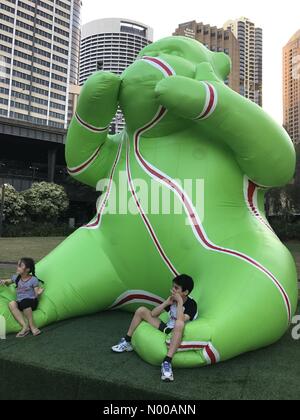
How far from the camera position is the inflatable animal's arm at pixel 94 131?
379 cm

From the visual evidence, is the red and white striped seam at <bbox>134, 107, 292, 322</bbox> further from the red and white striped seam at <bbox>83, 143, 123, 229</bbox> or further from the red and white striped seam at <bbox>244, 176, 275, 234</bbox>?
the red and white striped seam at <bbox>244, 176, 275, 234</bbox>

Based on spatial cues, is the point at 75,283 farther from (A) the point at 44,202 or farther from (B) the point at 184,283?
(A) the point at 44,202

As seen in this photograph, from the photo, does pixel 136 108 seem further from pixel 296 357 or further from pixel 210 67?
pixel 296 357

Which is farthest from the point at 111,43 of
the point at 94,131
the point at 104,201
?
the point at 104,201

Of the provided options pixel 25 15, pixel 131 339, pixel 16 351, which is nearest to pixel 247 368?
pixel 131 339

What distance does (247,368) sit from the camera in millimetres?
2865

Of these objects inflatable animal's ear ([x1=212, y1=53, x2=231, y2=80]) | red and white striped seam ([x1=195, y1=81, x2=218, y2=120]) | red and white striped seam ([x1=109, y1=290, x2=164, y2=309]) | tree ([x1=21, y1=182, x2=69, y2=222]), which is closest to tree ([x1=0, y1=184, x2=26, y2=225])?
tree ([x1=21, y1=182, x2=69, y2=222])

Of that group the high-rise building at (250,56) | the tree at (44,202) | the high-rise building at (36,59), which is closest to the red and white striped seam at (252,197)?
the tree at (44,202)

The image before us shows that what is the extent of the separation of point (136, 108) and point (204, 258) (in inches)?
64.8

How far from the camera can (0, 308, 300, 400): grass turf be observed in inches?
96.5

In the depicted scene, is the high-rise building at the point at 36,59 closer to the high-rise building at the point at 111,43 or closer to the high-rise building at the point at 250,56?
the high-rise building at the point at 111,43

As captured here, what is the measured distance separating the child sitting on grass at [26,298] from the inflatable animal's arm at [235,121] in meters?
2.00

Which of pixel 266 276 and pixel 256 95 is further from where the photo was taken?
pixel 256 95

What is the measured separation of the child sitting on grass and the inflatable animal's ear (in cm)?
278
